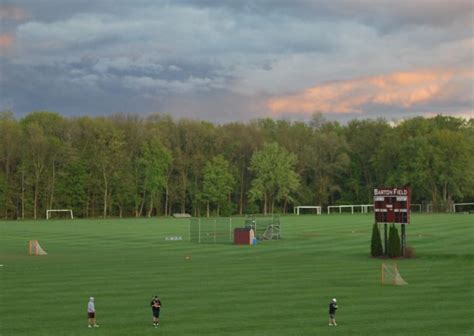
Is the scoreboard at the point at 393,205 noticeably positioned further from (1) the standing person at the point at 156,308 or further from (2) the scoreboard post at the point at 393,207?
(1) the standing person at the point at 156,308

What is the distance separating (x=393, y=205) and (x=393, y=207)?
5.7 inches

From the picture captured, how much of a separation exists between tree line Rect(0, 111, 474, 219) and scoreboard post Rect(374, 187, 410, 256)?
92.0 meters

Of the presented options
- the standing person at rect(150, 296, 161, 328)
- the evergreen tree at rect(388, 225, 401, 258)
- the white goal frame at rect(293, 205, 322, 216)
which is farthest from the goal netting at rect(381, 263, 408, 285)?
the white goal frame at rect(293, 205, 322, 216)

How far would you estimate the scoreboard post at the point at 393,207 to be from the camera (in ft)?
169

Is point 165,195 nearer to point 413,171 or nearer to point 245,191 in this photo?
point 245,191

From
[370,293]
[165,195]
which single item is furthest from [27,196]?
[370,293]

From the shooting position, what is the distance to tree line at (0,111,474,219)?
137 metres

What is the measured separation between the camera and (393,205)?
171 feet

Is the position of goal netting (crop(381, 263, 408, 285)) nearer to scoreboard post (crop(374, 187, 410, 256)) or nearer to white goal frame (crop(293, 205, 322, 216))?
scoreboard post (crop(374, 187, 410, 256))

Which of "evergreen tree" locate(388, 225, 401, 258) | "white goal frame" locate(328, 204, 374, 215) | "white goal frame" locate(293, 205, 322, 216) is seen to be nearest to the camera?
"evergreen tree" locate(388, 225, 401, 258)

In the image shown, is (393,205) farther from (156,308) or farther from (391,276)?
(156,308)

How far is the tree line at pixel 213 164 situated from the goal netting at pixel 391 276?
105393 millimetres

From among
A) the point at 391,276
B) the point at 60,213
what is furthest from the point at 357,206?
the point at 391,276

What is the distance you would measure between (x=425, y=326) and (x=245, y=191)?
134167mm
